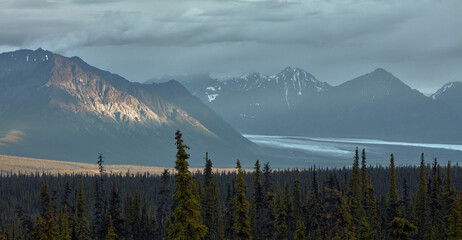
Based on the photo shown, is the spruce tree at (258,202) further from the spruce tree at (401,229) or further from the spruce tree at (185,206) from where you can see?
the spruce tree at (185,206)

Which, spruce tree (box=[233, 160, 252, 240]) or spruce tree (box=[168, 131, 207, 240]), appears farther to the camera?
spruce tree (box=[233, 160, 252, 240])

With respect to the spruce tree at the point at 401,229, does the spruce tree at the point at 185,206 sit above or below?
above

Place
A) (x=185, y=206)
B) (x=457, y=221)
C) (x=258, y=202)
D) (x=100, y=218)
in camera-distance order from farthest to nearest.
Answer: (x=100, y=218), (x=258, y=202), (x=457, y=221), (x=185, y=206)

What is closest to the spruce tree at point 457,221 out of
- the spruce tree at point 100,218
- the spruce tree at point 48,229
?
the spruce tree at point 48,229

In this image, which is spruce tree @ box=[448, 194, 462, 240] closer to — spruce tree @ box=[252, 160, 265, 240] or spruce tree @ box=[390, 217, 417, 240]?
spruce tree @ box=[390, 217, 417, 240]

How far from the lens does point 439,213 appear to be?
108188 millimetres

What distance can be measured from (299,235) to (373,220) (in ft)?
52.6

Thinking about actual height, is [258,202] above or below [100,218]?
above

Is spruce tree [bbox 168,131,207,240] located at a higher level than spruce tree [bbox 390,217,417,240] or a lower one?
higher

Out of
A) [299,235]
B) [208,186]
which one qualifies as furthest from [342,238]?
[208,186]

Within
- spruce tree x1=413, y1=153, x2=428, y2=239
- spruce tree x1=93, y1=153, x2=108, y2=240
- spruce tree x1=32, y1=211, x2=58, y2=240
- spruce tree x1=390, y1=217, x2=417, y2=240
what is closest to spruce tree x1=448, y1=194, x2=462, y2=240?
spruce tree x1=390, y1=217, x2=417, y2=240

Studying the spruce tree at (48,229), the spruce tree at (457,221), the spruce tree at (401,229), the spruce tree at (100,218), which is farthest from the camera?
the spruce tree at (100,218)

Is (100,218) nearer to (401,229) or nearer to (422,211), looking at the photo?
(422,211)

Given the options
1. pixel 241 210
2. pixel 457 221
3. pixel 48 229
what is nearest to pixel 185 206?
pixel 241 210
